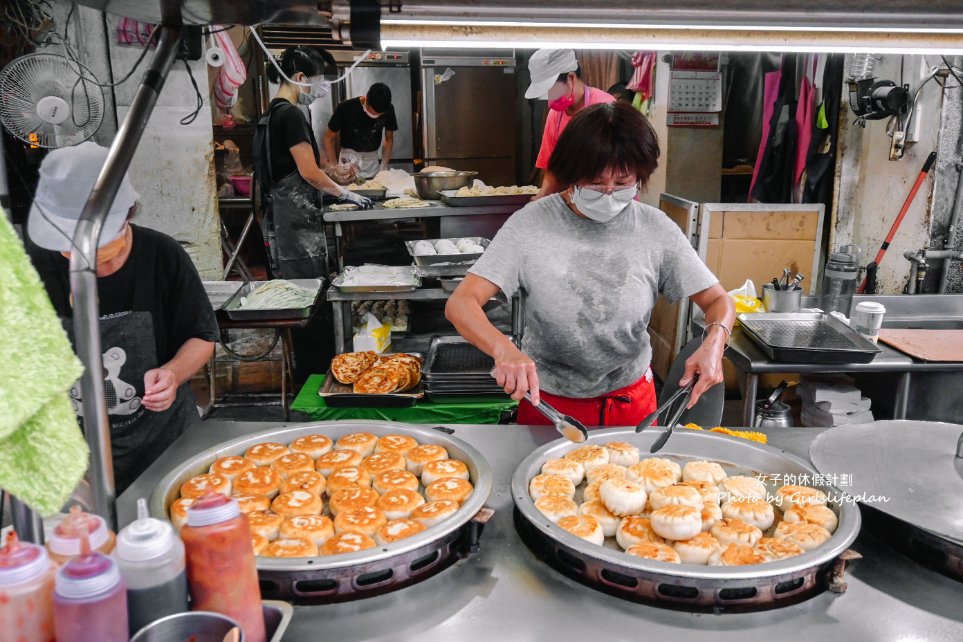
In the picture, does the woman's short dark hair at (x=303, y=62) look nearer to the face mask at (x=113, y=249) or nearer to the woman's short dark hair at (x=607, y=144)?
the face mask at (x=113, y=249)

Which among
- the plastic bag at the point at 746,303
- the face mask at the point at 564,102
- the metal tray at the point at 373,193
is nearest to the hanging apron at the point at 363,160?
the metal tray at the point at 373,193

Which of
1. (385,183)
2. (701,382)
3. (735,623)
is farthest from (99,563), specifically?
(385,183)

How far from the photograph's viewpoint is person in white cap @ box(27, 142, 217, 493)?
2107 millimetres

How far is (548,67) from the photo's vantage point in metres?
4.72

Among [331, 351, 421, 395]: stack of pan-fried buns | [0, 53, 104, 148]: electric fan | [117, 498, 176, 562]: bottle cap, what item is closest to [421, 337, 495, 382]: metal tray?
[331, 351, 421, 395]: stack of pan-fried buns

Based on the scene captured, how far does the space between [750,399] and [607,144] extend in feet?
5.81

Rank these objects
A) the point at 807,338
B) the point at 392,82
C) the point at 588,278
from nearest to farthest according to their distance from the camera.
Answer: the point at 588,278 → the point at 807,338 → the point at 392,82

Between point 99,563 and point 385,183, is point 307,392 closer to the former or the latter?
point 99,563

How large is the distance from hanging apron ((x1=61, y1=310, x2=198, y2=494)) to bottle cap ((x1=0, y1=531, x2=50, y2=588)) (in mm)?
1482

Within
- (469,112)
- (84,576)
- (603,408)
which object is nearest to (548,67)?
(603,408)

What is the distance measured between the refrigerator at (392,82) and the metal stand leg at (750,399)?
23.9 ft

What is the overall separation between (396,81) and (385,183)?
3713mm

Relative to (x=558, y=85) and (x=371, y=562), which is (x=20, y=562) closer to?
(x=371, y=562)

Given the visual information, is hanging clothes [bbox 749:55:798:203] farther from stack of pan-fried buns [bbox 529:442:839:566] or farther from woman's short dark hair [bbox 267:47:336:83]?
stack of pan-fried buns [bbox 529:442:839:566]
